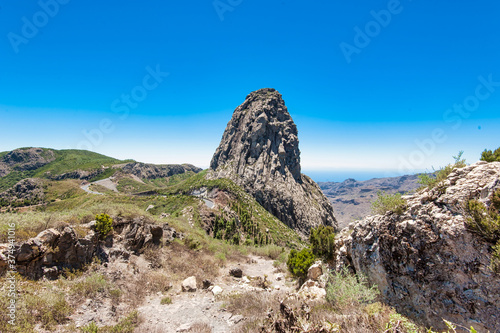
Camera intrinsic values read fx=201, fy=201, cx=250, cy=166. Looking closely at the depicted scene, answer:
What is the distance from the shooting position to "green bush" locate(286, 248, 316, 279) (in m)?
12.9

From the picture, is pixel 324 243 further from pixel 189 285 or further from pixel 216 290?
pixel 189 285

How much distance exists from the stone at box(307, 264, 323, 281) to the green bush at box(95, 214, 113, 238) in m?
13.1

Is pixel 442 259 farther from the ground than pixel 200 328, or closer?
farther from the ground

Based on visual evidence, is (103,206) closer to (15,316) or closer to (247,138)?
(15,316)

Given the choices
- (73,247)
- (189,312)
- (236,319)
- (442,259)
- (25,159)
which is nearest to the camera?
(442,259)

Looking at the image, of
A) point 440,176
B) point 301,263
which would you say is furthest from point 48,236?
point 440,176

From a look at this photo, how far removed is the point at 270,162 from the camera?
3620 inches

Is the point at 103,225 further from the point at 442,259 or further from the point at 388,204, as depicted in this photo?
the point at 442,259

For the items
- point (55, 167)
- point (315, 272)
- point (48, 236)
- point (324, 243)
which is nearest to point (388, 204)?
point (324, 243)

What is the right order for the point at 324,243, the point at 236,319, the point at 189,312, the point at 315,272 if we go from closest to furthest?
the point at 236,319 → the point at 189,312 → the point at 315,272 → the point at 324,243

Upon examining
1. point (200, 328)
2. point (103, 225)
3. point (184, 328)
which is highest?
point (103, 225)

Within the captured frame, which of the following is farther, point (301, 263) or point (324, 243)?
→ point (301, 263)

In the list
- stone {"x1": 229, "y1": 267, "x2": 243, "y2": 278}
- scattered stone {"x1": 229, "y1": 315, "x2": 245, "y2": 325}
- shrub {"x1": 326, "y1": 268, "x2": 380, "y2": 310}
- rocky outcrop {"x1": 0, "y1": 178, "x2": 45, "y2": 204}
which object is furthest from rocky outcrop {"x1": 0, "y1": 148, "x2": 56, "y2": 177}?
shrub {"x1": 326, "y1": 268, "x2": 380, "y2": 310}

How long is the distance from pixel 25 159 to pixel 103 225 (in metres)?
238
